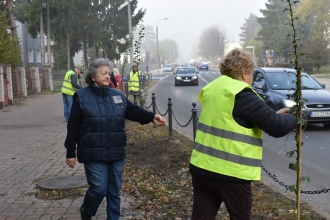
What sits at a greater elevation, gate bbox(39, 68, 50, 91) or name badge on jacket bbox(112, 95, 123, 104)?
name badge on jacket bbox(112, 95, 123, 104)

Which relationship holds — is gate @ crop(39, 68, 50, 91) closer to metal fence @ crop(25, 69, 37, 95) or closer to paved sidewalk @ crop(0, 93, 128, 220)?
metal fence @ crop(25, 69, 37, 95)

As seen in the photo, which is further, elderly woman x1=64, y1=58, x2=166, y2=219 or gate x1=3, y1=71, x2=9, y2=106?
gate x1=3, y1=71, x2=9, y2=106

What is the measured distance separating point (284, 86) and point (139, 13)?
37.4 m

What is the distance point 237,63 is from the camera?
330 cm

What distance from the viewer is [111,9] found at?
1928 inches

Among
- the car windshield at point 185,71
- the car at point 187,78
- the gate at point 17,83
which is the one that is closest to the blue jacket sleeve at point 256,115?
the gate at point 17,83

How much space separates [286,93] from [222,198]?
854cm

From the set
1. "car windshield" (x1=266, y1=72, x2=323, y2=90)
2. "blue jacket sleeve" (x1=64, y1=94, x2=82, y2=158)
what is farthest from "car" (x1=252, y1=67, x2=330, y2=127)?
"blue jacket sleeve" (x1=64, y1=94, x2=82, y2=158)

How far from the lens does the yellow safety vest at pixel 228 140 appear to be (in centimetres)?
316

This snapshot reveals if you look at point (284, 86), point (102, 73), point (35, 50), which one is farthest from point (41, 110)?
point (35, 50)

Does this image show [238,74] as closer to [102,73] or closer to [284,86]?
[102,73]

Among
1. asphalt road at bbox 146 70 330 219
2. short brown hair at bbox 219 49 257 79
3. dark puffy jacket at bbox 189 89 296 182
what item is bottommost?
asphalt road at bbox 146 70 330 219

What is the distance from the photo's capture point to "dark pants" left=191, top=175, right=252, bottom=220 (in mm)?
3223

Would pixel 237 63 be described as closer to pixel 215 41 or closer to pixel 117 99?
pixel 117 99
